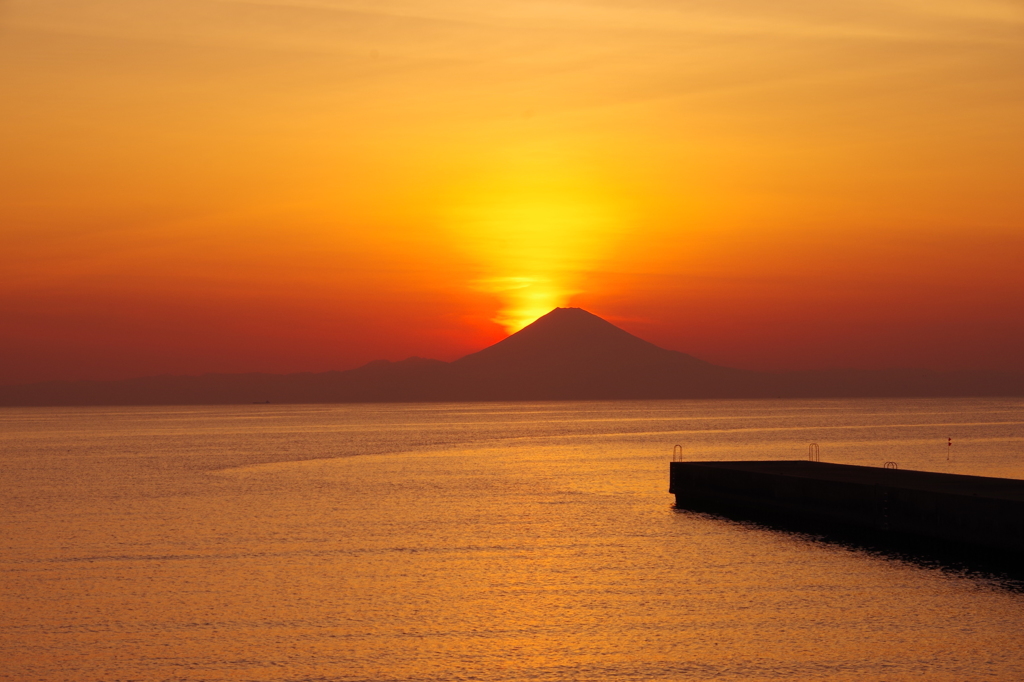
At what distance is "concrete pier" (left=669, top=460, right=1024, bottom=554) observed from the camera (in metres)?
32.4

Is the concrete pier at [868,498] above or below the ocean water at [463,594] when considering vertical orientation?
above

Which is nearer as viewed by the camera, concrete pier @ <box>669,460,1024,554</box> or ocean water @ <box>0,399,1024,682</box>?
ocean water @ <box>0,399,1024,682</box>

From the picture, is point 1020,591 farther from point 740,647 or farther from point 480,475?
point 480,475

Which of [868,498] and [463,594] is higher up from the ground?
[868,498]

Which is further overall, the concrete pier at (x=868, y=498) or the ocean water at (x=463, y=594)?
the concrete pier at (x=868, y=498)

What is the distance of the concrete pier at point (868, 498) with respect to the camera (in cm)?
3238

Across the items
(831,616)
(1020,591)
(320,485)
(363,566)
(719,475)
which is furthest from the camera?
(320,485)

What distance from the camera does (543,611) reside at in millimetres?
25469

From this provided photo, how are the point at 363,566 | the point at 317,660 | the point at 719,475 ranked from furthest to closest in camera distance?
the point at 719,475
the point at 363,566
the point at 317,660

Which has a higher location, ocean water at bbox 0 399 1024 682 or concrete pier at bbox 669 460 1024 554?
concrete pier at bbox 669 460 1024 554

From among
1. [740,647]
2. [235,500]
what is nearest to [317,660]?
[740,647]

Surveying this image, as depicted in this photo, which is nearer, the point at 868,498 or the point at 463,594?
the point at 463,594

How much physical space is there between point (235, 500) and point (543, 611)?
35037 mm

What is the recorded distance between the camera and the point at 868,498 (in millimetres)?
38531
